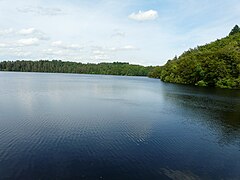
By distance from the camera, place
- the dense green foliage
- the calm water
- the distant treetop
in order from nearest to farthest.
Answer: the calm water, the dense green foliage, the distant treetop

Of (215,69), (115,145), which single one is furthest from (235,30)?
(115,145)

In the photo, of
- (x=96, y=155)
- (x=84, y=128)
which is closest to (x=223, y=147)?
(x=96, y=155)

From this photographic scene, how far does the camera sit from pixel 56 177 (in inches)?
492

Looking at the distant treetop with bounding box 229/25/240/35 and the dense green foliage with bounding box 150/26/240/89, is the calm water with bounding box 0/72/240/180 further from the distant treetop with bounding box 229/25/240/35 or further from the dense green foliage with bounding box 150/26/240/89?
the distant treetop with bounding box 229/25/240/35

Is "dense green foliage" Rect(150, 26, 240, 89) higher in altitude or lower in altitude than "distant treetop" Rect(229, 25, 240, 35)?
lower

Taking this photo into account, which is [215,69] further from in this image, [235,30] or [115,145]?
[235,30]

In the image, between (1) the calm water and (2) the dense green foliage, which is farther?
(2) the dense green foliage

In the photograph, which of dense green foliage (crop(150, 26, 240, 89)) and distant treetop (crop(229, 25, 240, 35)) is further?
distant treetop (crop(229, 25, 240, 35))

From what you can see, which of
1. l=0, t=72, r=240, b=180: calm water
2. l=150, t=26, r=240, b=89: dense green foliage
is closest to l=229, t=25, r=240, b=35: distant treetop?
l=150, t=26, r=240, b=89: dense green foliage

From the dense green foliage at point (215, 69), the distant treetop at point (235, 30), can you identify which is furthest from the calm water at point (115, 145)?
the distant treetop at point (235, 30)

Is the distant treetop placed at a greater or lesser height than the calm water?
greater

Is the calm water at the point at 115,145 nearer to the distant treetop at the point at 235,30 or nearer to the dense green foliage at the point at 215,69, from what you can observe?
the dense green foliage at the point at 215,69

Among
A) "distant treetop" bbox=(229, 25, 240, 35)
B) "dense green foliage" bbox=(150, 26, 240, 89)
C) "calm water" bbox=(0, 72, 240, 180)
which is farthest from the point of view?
"distant treetop" bbox=(229, 25, 240, 35)

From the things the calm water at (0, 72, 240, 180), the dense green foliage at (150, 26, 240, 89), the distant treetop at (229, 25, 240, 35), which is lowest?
the calm water at (0, 72, 240, 180)
